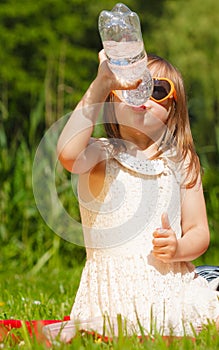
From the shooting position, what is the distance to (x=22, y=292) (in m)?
4.25

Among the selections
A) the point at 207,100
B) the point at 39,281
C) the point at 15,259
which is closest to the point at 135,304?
the point at 39,281

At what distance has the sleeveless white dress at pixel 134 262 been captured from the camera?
Answer: 9.36 feet

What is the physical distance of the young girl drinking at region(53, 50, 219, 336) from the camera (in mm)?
2811

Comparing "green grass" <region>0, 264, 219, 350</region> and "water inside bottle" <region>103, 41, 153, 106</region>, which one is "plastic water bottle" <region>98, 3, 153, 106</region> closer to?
"water inside bottle" <region>103, 41, 153, 106</region>

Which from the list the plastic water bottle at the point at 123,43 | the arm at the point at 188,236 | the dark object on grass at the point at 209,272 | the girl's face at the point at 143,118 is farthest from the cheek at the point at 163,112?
the dark object on grass at the point at 209,272

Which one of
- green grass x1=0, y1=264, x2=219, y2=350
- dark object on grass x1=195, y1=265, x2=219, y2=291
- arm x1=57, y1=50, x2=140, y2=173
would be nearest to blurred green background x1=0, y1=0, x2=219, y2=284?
green grass x1=0, y1=264, x2=219, y2=350

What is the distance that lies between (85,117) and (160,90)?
0.40 m

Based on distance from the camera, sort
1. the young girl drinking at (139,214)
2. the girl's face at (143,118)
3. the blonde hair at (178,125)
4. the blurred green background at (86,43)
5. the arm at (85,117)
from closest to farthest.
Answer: the arm at (85,117), the young girl drinking at (139,214), the girl's face at (143,118), the blonde hair at (178,125), the blurred green background at (86,43)

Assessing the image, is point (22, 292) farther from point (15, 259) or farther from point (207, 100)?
point (207, 100)

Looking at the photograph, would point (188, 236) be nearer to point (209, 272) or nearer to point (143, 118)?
point (143, 118)

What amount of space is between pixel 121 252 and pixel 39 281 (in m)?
2.19

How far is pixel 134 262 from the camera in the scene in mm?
2877

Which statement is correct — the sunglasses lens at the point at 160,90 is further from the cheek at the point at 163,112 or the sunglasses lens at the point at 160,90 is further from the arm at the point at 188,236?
the arm at the point at 188,236

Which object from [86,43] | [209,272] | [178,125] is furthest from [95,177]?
[86,43]
